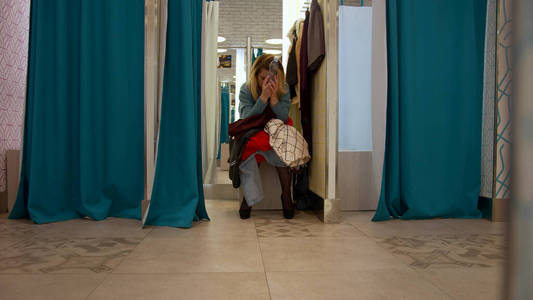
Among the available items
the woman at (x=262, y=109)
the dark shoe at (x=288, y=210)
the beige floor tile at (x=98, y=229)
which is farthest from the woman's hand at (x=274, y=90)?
the beige floor tile at (x=98, y=229)

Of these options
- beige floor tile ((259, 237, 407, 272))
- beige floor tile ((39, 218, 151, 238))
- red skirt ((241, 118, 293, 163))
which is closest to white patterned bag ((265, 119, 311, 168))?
red skirt ((241, 118, 293, 163))

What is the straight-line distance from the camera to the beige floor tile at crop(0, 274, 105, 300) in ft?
3.80

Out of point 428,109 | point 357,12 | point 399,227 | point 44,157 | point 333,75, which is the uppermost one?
point 357,12

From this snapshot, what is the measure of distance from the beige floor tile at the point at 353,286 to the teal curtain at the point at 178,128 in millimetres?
1059

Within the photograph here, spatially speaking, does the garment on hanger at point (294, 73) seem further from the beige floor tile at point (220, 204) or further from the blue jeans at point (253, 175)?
the beige floor tile at point (220, 204)

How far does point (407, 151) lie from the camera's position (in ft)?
8.04

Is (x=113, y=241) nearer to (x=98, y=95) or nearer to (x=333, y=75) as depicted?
(x=98, y=95)

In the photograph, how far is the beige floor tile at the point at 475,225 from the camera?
2.13 meters

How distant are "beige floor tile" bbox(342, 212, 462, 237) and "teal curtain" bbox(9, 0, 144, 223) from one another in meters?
1.40

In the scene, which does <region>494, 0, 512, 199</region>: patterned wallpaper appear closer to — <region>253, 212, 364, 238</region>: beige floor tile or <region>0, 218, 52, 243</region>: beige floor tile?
<region>253, 212, 364, 238</region>: beige floor tile

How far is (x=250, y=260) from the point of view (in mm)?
1542

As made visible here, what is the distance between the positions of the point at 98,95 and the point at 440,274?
7.05 ft

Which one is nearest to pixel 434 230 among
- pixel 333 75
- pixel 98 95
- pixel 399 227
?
pixel 399 227

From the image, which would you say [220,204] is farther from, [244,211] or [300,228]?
[300,228]
